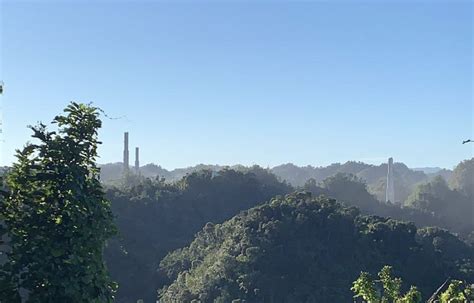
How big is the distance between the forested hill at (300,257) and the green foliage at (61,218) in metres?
20.8

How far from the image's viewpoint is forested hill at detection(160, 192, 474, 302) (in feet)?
85.4

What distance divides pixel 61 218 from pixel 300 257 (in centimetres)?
2369

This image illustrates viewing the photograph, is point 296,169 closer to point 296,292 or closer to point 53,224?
point 296,292

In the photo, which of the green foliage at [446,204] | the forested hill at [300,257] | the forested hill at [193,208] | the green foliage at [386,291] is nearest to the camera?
the green foliage at [386,291]

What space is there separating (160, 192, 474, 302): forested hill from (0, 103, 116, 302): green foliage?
68.4ft

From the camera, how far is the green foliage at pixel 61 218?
4957mm

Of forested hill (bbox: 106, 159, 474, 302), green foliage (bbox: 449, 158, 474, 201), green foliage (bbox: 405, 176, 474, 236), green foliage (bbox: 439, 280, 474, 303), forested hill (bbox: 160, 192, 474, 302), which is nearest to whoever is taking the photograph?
green foliage (bbox: 439, 280, 474, 303)

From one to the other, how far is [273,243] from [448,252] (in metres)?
11.7

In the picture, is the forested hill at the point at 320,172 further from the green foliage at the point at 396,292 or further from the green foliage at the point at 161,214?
the green foliage at the point at 396,292

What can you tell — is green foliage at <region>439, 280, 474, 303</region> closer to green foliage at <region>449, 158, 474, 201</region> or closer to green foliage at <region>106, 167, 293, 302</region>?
green foliage at <region>106, 167, 293, 302</region>

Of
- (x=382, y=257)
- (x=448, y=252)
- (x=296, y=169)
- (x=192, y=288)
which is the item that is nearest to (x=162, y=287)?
(x=192, y=288)

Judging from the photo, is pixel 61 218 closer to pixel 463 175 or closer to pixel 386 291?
pixel 386 291

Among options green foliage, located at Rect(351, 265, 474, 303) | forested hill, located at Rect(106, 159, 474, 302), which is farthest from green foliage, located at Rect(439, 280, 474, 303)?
forested hill, located at Rect(106, 159, 474, 302)

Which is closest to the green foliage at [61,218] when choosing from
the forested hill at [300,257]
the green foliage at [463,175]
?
the forested hill at [300,257]
